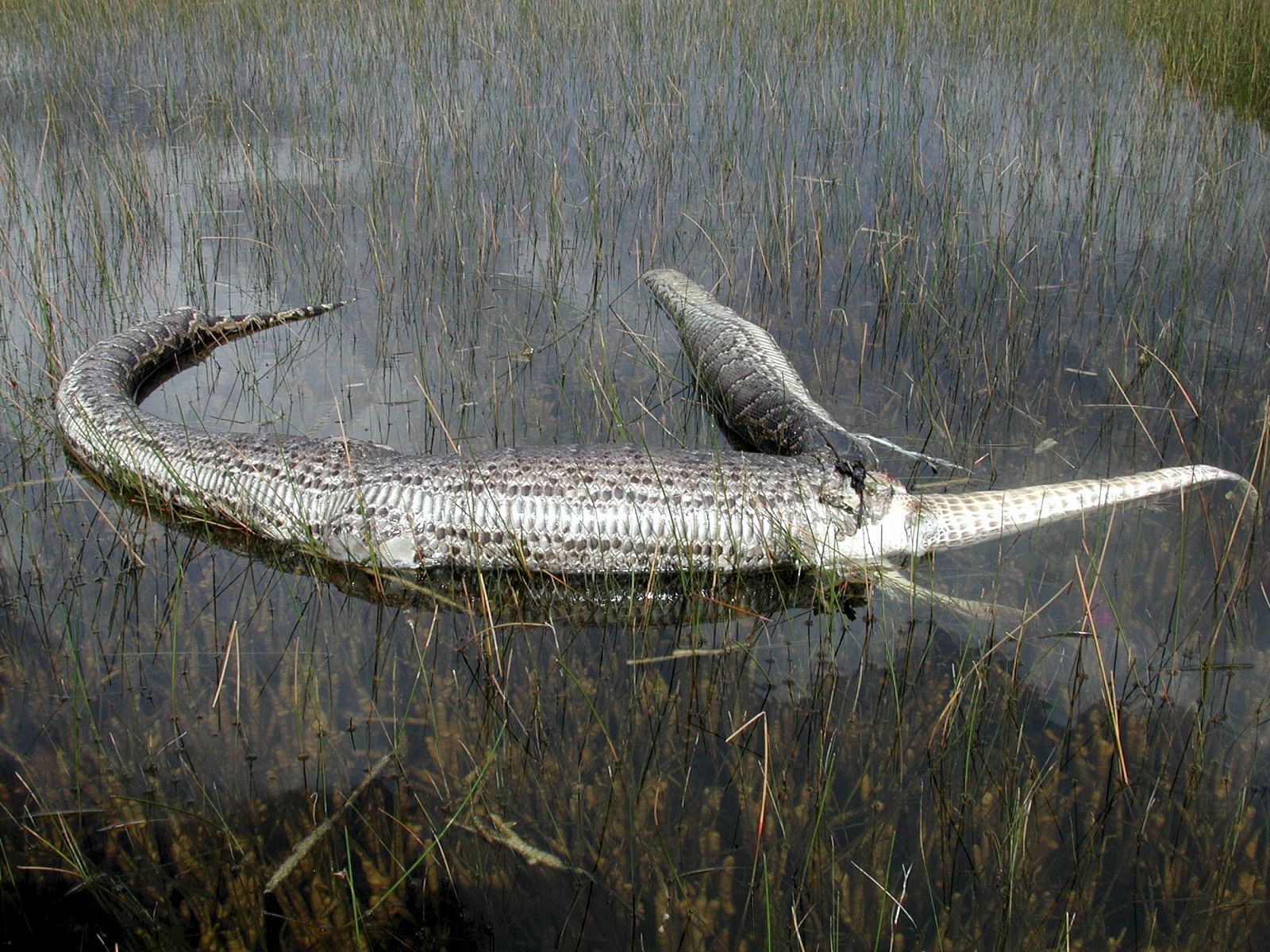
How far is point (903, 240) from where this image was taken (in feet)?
19.5

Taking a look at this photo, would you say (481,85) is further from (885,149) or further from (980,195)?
(980,195)

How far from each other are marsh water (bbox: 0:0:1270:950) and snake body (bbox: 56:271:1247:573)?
4.7 inches

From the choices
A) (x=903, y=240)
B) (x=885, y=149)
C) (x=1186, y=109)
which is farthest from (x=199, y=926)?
(x=1186, y=109)

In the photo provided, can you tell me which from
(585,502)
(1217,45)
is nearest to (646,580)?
(585,502)

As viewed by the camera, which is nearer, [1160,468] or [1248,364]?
[1160,468]

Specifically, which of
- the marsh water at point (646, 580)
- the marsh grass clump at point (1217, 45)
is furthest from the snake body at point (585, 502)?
the marsh grass clump at point (1217, 45)

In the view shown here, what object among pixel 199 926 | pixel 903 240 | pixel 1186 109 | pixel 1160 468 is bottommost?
pixel 199 926

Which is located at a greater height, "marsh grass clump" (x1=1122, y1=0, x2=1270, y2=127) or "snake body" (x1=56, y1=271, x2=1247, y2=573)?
"marsh grass clump" (x1=1122, y1=0, x2=1270, y2=127)

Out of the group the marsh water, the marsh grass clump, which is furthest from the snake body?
the marsh grass clump

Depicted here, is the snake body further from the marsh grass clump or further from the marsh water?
the marsh grass clump

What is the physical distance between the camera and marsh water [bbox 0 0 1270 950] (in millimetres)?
2656

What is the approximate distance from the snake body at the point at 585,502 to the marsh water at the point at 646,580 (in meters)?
0.12

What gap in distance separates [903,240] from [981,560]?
256cm

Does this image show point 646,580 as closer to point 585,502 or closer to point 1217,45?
point 585,502
